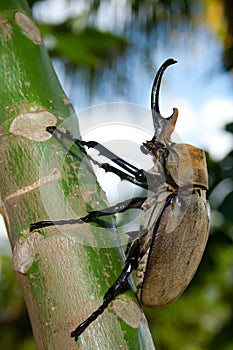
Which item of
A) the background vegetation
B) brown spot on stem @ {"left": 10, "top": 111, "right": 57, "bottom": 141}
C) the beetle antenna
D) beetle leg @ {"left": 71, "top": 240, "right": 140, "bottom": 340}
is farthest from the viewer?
the background vegetation

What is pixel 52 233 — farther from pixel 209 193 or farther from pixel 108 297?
pixel 209 193

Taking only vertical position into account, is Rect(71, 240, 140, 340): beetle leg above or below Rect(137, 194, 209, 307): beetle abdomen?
above

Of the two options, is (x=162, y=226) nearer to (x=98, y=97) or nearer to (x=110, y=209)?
(x=110, y=209)

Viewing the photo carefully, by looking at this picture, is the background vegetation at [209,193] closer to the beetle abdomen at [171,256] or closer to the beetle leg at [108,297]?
the beetle abdomen at [171,256]

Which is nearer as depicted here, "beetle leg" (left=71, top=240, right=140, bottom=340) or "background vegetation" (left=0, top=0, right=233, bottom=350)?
"beetle leg" (left=71, top=240, right=140, bottom=340)

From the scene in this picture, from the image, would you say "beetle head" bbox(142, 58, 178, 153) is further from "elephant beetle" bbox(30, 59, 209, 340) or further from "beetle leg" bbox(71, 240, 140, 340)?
"beetle leg" bbox(71, 240, 140, 340)

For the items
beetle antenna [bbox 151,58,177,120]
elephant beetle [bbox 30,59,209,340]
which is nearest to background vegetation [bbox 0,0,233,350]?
elephant beetle [bbox 30,59,209,340]
